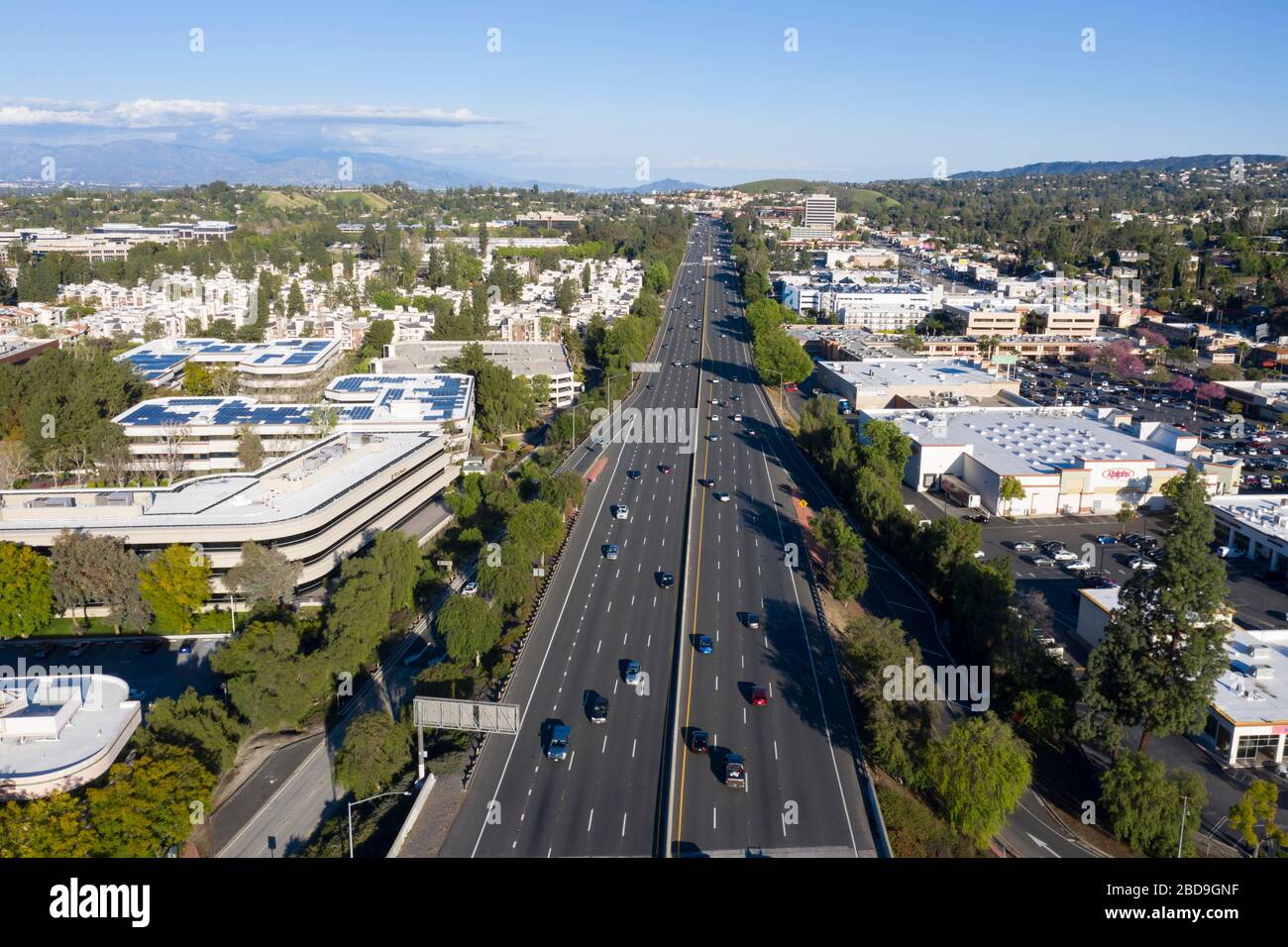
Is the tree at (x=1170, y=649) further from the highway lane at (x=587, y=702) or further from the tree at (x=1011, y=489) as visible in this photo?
the tree at (x=1011, y=489)

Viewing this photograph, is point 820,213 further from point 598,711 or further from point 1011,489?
point 598,711

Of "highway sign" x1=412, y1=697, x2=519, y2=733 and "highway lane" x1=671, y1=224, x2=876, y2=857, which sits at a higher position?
"highway sign" x1=412, y1=697, x2=519, y2=733

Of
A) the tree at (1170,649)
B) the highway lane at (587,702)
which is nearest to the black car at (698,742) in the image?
the highway lane at (587,702)

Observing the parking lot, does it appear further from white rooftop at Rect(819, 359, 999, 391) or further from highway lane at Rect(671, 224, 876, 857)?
white rooftop at Rect(819, 359, 999, 391)

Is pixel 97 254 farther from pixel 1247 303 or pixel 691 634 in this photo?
pixel 1247 303

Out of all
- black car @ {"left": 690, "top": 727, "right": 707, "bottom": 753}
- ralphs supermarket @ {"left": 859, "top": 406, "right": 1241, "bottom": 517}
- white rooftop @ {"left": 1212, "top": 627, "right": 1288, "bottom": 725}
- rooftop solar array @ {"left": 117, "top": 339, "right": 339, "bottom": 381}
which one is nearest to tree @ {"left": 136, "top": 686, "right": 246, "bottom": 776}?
black car @ {"left": 690, "top": 727, "right": 707, "bottom": 753}

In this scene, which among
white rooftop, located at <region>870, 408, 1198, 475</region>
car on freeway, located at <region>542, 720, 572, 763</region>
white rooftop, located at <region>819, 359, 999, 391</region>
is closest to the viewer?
car on freeway, located at <region>542, 720, 572, 763</region>

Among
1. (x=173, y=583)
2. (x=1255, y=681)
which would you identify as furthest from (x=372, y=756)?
(x=1255, y=681)
